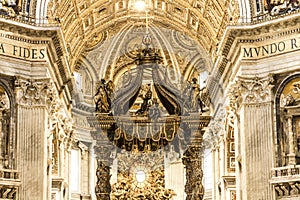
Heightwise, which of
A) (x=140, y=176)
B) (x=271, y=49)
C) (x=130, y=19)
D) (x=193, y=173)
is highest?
(x=130, y=19)

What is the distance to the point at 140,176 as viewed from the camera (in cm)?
3709

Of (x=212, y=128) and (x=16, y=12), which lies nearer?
(x=16, y=12)

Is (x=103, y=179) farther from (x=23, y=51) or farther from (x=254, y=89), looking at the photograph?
(x=254, y=89)

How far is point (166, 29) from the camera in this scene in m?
34.3

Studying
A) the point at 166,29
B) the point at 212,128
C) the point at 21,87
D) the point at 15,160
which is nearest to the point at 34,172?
the point at 15,160

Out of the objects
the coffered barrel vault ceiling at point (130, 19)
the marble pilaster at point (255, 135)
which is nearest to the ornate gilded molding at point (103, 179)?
the marble pilaster at point (255, 135)

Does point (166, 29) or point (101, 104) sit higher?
point (166, 29)

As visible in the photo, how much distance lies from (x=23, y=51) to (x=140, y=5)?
818cm

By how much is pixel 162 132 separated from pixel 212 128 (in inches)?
308

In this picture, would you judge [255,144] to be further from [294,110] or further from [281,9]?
[281,9]

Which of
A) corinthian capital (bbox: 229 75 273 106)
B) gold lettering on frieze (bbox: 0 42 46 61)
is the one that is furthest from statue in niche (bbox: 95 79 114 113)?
corinthian capital (bbox: 229 75 273 106)

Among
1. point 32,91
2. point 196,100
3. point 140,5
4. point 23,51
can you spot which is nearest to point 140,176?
point 140,5

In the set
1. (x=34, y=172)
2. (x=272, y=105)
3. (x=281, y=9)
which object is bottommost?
(x=34, y=172)

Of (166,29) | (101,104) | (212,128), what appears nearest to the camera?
(101,104)
